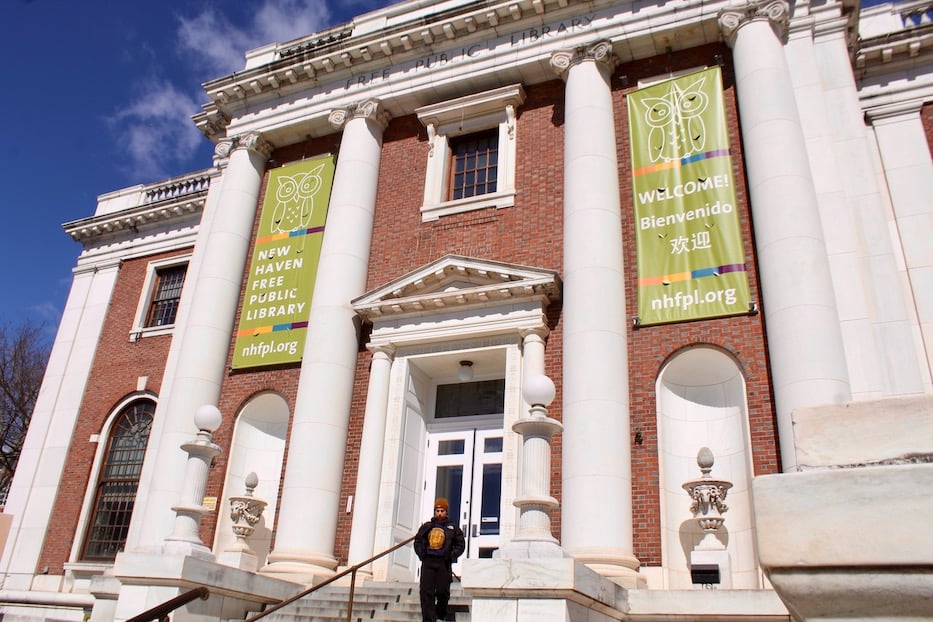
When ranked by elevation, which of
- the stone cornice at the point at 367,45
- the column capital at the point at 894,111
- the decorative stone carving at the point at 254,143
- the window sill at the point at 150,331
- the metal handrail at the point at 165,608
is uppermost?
the stone cornice at the point at 367,45

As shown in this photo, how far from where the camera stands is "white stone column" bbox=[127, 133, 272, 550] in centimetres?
1558

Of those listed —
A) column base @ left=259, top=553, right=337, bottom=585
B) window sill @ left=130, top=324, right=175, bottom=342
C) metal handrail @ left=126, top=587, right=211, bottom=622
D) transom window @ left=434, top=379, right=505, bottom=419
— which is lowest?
metal handrail @ left=126, top=587, right=211, bottom=622

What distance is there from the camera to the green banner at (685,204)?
13242 mm

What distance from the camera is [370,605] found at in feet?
37.8

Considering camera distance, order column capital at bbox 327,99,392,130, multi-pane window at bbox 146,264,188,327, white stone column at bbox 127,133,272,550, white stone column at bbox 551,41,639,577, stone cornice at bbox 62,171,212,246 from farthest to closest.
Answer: stone cornice at bbox 62,171,212,246 → multi-pane window at bbox 146,264,188,327 → column capital at bbox 327,99,392,130 → white stone column at bbox 127,133,272,550 → white stone column at bbox 551,41,639,577

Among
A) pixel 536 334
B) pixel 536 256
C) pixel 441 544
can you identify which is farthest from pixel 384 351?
pixel 441 544

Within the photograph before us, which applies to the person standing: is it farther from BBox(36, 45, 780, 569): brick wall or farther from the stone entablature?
the stone entablature

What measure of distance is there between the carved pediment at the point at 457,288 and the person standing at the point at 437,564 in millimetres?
5450

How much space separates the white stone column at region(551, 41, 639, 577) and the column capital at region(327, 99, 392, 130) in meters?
4.35

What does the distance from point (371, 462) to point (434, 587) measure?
463 centimetres

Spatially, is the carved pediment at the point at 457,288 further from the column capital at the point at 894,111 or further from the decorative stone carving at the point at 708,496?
the column capital at the point at 894,111

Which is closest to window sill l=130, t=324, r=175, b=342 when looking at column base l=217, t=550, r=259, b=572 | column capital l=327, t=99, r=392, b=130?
column capital l=327, t=99, r=392, b=130

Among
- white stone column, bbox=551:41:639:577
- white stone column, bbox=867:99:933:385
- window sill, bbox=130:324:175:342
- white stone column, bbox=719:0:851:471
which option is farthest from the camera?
window sill, bbox=130:324:175:342

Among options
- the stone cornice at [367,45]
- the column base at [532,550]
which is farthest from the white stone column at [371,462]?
the stone cornice at [367,45]
